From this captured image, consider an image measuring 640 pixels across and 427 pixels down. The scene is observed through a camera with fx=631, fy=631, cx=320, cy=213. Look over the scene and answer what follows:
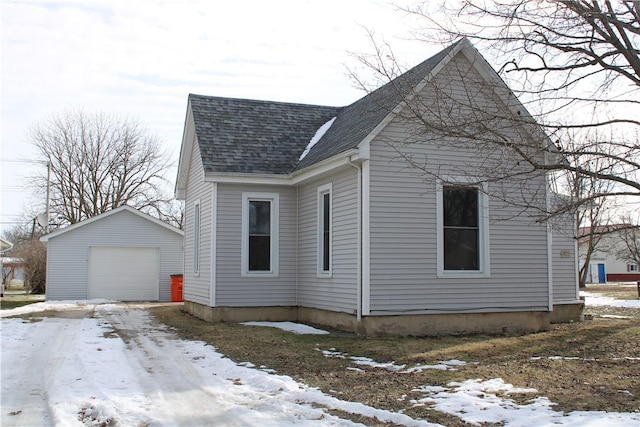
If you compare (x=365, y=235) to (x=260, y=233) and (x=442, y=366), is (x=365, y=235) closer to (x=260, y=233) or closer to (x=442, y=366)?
(x=442, y=366)

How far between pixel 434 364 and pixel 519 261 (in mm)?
5281

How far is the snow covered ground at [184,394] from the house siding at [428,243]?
2901 millimetres

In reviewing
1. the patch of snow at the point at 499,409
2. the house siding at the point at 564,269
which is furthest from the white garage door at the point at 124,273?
the patch of snow at the point at 499,409

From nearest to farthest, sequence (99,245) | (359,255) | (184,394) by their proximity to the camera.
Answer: (184,394), (359,255), (99,245)

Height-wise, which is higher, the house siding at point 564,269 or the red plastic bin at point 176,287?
the house siding at point 564,269

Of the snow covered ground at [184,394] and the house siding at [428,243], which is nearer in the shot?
the snow covered ground at [184,394]

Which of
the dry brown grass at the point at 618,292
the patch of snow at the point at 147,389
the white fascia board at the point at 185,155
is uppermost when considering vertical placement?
the white fascia board at the point at 185,155

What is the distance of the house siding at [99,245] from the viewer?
1057 inches

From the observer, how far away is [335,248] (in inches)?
559

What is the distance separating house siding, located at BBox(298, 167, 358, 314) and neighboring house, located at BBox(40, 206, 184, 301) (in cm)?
1333

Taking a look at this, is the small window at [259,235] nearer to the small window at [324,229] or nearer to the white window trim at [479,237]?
the small window at [324,229]

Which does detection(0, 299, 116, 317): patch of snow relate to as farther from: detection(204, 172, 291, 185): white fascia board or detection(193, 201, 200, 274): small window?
detection(204, 172, 291, 185): white fascia board

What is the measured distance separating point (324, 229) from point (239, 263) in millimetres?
2473

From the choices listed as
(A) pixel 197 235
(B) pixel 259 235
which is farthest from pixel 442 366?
(A) pixel 197 235
